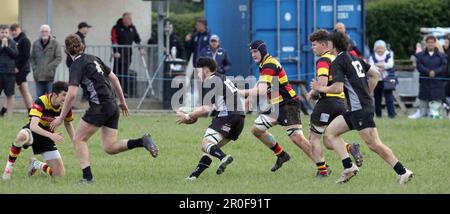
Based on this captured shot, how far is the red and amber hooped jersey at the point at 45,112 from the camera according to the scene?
42.8 ft

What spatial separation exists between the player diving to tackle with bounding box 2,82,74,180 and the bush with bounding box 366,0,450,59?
2677 cm

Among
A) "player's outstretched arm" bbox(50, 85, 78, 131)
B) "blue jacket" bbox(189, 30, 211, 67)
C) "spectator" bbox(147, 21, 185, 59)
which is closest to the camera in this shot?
"player's outstretched arm" bbox(50, 85, 78, 131)

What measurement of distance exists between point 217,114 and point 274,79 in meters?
0.84

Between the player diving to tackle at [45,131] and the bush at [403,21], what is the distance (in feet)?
87.8

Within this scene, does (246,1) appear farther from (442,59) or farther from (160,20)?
(442,59)

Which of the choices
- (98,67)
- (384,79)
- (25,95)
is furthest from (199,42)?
(98,67)

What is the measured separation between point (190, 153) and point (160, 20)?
28.2ft

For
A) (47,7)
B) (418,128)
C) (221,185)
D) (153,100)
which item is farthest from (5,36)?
(221,185)

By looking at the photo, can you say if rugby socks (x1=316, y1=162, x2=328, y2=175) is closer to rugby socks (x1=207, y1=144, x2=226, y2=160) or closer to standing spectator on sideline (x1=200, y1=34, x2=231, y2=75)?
rugby socks (x1=207, y1=144, x2=226, y2=160)

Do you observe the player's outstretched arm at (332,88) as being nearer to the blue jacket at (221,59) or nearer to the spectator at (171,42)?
the blue jacket at (221,59)

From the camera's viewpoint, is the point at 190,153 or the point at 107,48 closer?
the point at 190,153

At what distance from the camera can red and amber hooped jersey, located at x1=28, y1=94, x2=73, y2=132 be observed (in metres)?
13.0

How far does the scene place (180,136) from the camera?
18422 mm

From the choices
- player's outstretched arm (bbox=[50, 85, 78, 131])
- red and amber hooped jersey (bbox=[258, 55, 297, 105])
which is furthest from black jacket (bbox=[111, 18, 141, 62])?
player's outstretched arm (bbox=[50, 85, 78, 131])
